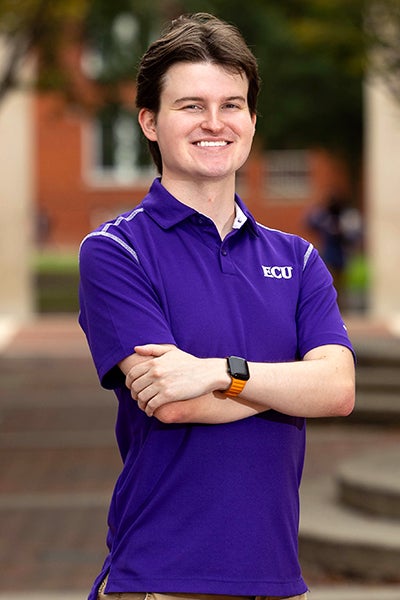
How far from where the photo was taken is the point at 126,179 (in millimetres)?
51688

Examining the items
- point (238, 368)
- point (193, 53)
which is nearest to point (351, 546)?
point (238, 368)

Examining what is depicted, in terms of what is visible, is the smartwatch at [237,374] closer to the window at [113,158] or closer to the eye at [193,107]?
the eye at [193,107]

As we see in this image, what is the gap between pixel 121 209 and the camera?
5234cm

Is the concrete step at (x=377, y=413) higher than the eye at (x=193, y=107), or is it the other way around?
the eye at (x=193, y=107)

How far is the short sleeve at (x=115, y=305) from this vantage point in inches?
116

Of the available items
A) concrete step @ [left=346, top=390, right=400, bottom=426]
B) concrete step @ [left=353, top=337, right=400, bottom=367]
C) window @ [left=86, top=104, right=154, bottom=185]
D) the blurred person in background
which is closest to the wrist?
concrete step @ [left=346, top=390, right=400, bottom=426]

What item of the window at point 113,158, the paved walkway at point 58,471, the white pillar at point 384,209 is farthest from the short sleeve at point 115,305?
the window at point 113,158

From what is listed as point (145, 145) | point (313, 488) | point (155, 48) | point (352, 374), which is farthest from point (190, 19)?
point (313, 488)

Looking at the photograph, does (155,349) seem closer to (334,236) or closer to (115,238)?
(115,238)

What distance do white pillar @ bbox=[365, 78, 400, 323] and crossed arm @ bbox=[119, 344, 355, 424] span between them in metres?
22.4

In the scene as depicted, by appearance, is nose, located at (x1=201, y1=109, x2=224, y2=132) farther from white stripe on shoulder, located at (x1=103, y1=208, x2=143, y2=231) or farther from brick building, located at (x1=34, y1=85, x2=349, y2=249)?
brick building, located at (x1=34, y1=85, x2=349, y2=249)

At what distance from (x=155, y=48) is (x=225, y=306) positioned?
56cm

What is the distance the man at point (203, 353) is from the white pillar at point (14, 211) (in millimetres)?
23363

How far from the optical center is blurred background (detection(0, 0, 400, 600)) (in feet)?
26.2
